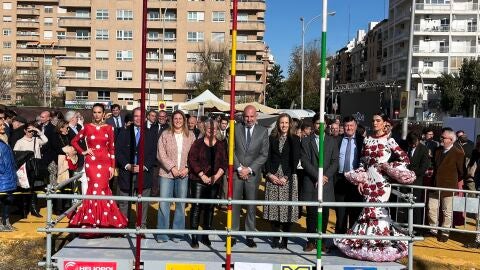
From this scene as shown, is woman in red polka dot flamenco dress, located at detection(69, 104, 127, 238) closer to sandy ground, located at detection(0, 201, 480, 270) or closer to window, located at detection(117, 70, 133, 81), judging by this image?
sandy ground, located at detection(0, 201, 480, 270)

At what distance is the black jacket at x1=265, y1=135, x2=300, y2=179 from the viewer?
25.5 ft

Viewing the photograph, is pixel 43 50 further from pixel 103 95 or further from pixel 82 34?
pixel 103 95

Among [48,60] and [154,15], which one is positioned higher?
[154,15]

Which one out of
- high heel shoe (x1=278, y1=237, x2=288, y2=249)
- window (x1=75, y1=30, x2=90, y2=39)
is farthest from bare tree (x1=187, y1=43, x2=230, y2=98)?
high heel shoe (x1=278, y1=237, x2=288, y2=249)

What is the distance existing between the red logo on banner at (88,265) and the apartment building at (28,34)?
89.8 m

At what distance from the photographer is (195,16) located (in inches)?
2525

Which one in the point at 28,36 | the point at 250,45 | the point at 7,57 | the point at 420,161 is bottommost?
the point at 420,161

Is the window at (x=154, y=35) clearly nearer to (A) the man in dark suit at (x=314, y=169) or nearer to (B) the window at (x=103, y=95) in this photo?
(B) the window at (x=103, y=95)

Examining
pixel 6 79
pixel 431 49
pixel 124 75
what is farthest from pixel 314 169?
pixel 6 79

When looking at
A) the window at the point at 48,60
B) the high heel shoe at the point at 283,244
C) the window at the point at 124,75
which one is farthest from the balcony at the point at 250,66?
the high heel shoe at the point at 283,244

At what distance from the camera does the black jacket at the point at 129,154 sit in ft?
27.2

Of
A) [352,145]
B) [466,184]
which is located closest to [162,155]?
[352,145]

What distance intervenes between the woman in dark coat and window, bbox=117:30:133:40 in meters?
59.8

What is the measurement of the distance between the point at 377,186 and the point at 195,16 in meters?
59.4
